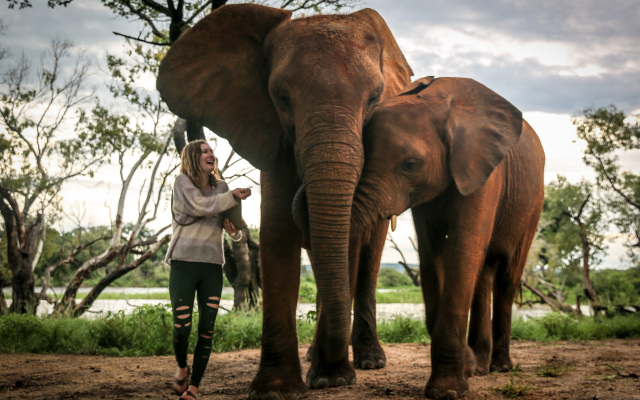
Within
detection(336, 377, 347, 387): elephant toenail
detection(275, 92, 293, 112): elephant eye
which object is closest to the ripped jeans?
detection(336, 377, 347, 387): elephant toenail

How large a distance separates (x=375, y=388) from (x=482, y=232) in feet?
5.57

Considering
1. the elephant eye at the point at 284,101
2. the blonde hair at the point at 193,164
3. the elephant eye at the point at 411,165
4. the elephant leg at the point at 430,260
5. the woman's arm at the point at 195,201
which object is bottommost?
the elephant leg at the point at 430,260

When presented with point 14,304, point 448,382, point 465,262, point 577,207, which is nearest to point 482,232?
point 465,262

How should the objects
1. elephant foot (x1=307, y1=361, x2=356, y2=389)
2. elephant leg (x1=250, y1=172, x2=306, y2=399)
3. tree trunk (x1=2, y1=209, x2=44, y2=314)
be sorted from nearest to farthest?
elephant leg (x1=250, y1=172, x2=306, y2=399) < elephant foot (x1=307, y1=361, x2=356, y2=389) < tree trunk (x1=2, y1=209, x2=44, y2=314)

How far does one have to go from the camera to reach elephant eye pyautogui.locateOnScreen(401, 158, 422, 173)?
15.8 ft

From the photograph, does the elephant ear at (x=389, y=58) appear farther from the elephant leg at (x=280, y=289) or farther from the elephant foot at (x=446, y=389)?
the elephant foot at (x=446, y=389)

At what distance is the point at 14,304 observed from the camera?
16312mm

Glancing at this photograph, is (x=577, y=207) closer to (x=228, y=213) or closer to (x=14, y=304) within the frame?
(x=14, y=304)

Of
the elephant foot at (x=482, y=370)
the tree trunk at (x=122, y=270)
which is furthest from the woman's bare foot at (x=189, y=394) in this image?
the tree trunk at (x=122, y=270)

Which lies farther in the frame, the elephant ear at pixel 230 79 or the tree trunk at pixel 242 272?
the tree trunk at pixel 242 272

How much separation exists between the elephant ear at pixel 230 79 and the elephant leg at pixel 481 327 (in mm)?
2674

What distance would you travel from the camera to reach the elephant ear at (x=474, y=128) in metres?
5.14

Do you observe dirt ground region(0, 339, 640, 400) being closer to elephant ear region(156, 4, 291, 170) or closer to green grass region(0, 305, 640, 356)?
green grass region(0, 305, 640, 356)

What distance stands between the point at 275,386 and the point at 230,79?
9.01 ft
